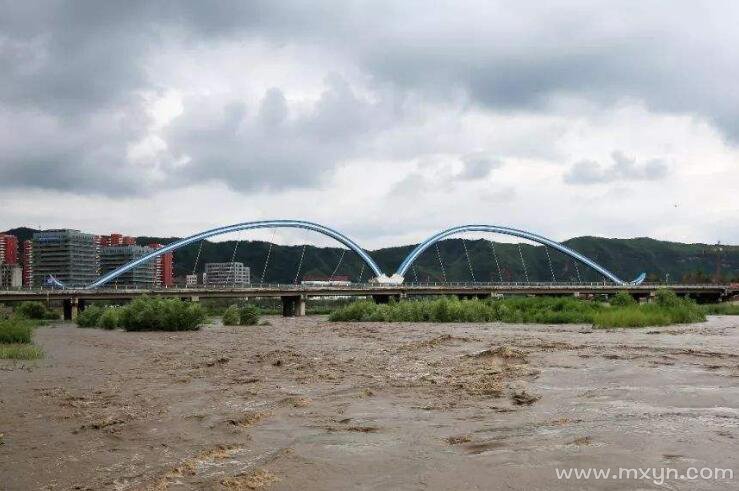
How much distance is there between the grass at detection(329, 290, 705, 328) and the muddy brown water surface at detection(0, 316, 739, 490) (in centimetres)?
2554

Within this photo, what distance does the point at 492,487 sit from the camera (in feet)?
20.3

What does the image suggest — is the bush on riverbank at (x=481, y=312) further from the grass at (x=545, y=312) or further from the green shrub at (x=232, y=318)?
the green shrub at (x=232, y=318)

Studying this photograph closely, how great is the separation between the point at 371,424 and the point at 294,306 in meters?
94.6

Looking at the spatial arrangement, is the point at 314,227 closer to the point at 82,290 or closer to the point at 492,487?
the point at 82,290

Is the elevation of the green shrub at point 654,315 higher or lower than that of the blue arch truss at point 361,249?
lower

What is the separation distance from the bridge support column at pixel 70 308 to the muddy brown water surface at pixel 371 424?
72985 mm

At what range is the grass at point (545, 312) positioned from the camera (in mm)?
42750

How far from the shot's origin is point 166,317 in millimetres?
51312

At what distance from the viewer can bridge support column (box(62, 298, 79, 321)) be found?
85812mm

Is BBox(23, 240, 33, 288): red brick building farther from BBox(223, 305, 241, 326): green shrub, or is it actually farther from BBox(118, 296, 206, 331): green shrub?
BBox(118, 296, 206, 331): green shrub

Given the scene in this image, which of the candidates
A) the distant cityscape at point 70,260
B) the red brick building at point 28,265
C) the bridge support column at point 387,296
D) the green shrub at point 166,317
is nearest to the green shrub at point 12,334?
the green shrub at point 166,317

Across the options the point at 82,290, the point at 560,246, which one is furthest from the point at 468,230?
the point at 82,290

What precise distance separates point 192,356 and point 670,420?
1893 centimetres

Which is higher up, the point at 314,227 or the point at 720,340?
the point at 314,227
